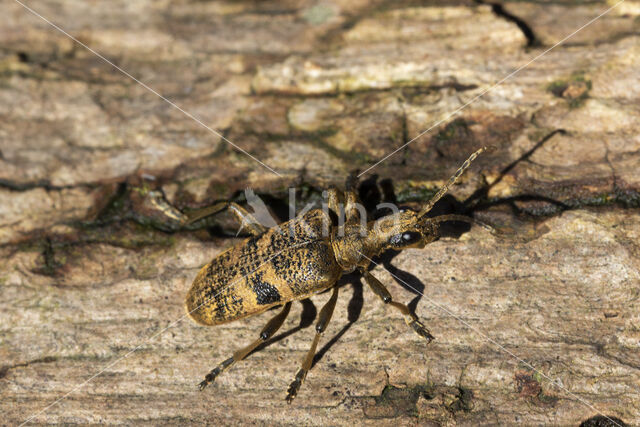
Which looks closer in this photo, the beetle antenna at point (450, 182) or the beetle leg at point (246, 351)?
the beetle leg at point (246, 351)

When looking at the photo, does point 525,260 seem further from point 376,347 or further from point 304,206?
point 304,206

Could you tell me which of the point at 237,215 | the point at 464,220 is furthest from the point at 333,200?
the point at 464,220

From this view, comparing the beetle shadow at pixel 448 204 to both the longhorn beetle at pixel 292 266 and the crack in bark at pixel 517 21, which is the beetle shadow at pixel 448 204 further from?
the crack in bark at pixel 517 21

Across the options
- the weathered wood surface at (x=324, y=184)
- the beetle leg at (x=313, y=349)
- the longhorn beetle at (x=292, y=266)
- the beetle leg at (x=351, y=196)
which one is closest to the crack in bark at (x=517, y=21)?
the weathered wood surface at (x=324, y=184)

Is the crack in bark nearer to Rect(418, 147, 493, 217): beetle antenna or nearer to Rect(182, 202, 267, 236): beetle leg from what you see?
Rect(418, 147, 493, 217): beetle antenna

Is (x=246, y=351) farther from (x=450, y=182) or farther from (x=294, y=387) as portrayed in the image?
(x=450, y=182)

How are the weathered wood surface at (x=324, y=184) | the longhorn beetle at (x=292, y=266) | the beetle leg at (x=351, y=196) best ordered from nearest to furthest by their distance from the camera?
the weathered wood surface at (x=324, y=184)
the longhorn beetle at (x=292, y=266)
the beetle leg at (x=351, y=196)
